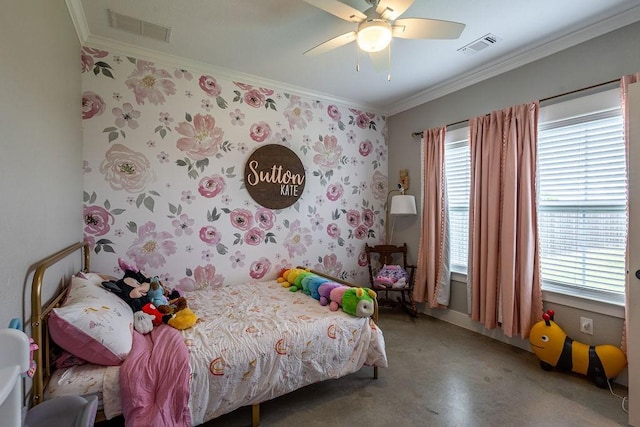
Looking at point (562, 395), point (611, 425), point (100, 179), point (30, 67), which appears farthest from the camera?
point (100, 179)

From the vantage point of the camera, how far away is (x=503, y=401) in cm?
196

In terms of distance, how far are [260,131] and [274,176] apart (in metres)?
0.50

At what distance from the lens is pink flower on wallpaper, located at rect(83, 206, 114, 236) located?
2.37 meters

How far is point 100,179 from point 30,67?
49.6 inches

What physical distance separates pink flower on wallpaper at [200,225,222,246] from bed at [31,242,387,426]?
0.58m

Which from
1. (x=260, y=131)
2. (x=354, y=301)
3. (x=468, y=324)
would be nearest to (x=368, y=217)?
(x=468, y=324)

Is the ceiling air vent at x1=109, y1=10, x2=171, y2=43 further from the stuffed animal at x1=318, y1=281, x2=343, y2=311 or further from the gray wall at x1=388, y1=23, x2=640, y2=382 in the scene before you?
the gray wall at x1=388, y1=23, x2=640, y2=382

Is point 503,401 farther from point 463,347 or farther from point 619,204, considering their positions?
point 619,204

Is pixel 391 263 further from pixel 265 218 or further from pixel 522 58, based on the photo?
pixel 522 58

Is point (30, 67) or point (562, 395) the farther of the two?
point (562, 395)

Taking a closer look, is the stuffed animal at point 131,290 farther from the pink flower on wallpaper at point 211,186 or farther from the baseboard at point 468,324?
the baseboard at point 468,324

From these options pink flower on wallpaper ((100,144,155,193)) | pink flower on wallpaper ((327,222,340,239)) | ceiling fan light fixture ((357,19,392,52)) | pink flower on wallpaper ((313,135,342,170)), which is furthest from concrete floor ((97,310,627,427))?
ceiling fan light fixture ((357,19,392,52))

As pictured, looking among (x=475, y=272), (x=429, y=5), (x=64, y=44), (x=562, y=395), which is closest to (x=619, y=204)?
(x=475, y=272)

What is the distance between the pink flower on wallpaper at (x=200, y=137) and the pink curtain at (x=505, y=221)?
2581mm
